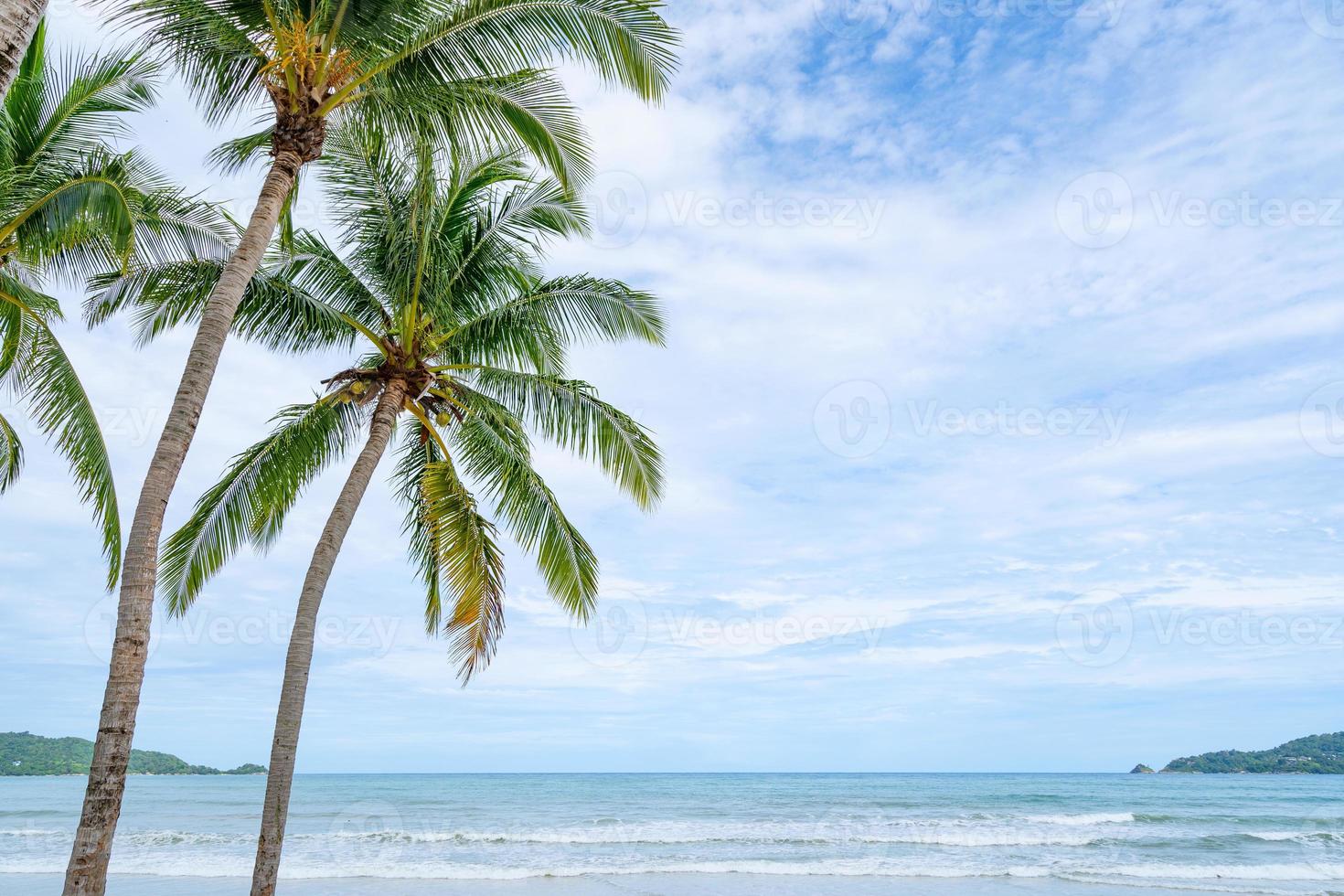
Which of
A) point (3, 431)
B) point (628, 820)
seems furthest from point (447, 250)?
point (628, 820)

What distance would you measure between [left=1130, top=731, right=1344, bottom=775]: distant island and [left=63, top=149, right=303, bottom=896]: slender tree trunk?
68.0 m

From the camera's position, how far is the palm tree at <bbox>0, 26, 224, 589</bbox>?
832cm

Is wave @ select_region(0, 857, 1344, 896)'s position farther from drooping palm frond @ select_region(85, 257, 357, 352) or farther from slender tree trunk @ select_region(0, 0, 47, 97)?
slender tree trunk @ select_region(0, 0, 47, 97)

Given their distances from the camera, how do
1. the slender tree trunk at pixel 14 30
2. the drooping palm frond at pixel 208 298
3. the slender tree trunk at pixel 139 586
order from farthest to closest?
1. the drooping palm frond at pixel 208 298
2. the slender tree trunk at pixel 139 586
3. the slender tree trunk at pixel 14 30

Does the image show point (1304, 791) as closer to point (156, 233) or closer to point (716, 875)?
point (716, 875)

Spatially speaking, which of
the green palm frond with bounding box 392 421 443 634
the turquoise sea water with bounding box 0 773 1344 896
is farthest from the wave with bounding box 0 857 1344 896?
the green palm frond with bounding box 392 421 443 634

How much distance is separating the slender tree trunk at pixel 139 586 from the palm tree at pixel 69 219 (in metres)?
3.15

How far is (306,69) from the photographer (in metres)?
6.21

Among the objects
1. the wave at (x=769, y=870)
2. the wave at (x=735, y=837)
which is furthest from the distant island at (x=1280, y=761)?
the wave at (x=769, y=870)

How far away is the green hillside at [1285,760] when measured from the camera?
179 feet

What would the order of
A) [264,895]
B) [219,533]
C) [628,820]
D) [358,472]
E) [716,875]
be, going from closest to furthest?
[264,895] < [358,472] < [219,533] < [716,875] < [628,820]

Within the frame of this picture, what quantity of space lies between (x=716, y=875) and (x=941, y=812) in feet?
53.4

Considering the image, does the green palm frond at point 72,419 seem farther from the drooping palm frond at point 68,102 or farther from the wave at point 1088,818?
the wave at point 1088,818

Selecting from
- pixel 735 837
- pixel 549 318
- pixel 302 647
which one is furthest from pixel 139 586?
pixel 735 837
